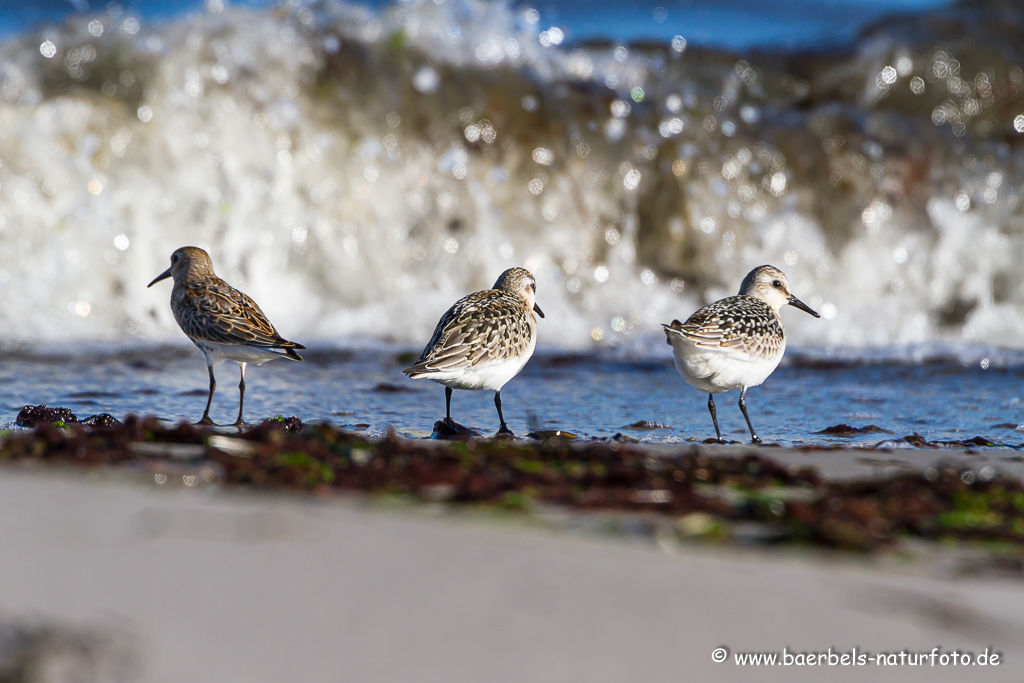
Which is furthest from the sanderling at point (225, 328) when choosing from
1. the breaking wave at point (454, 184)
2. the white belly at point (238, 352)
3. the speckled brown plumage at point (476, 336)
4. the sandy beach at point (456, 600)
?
the breaking wave at point (454, 184)

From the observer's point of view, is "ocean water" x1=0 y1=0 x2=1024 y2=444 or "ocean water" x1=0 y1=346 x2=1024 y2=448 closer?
"ocean water" x1=0 y1=346 x2=1024 y2=448

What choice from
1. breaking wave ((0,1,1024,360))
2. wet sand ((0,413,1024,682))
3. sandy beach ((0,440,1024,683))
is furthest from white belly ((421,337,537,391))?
breaking wave ((0,1,1024,360))

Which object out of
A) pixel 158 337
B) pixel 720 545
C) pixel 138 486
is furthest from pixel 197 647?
pixel 158 337

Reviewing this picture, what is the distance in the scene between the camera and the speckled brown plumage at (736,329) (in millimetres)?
5164

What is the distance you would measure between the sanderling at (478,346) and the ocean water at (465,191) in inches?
90.7

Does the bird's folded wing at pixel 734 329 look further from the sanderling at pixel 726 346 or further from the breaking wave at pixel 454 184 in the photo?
the breaking wave at pixel 454 184

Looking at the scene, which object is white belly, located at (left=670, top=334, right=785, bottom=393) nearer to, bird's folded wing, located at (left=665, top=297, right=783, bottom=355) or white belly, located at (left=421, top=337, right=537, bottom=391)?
bird's folded wing, located at (left=665, top=297, right=783, bottom=355)

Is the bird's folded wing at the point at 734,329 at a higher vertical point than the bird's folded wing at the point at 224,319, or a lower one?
higher

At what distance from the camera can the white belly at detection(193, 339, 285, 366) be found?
5.53 metres

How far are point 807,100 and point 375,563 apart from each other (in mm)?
11295

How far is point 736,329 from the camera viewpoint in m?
5.30

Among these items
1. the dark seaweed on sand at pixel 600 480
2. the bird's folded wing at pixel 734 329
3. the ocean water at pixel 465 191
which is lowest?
the dark seaweed on sand at pixel 600 480

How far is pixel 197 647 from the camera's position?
2.13m

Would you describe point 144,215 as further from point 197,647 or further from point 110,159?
point 197,647
